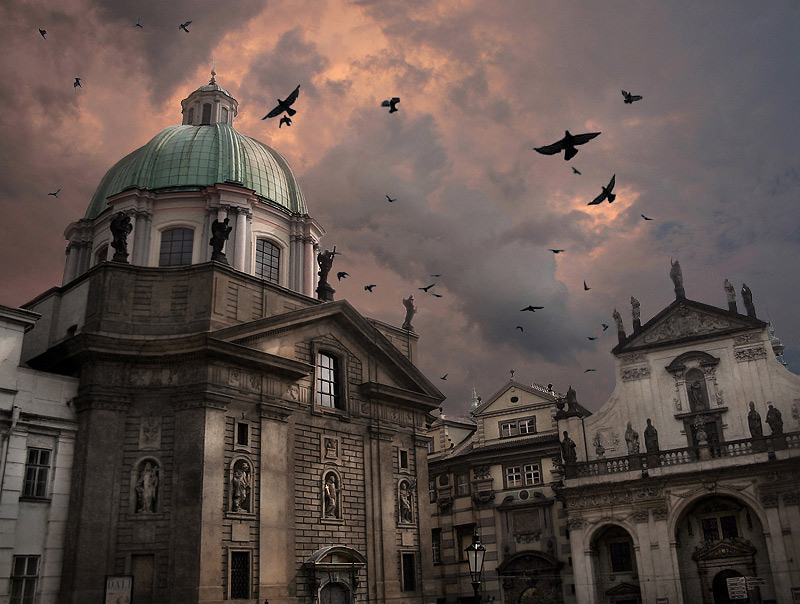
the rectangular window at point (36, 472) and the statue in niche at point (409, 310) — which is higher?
the statue in niche at point (409, 310)

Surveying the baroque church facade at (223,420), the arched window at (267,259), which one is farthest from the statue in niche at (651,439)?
the arched window at (267,259)

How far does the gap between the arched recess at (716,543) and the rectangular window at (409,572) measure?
613 inches

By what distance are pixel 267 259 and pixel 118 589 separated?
1878cm

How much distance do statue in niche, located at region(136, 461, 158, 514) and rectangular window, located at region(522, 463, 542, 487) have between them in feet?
89.0

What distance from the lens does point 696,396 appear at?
1741 inches

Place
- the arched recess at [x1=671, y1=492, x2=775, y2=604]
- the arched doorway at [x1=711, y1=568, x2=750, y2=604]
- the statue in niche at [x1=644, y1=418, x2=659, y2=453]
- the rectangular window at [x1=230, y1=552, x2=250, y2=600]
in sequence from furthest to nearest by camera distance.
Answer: the statue in niche at [x1=644, y1=418, x2=659, y2=453], the arched doorway at [x1=711, y1=568, x2=750, y2=604], the arched recess at [x1=671, y1=492, x2=775, y2=604], the rectangular window at [x1=230, y1=552, x2=250, y2=600]

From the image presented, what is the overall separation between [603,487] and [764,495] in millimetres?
8253

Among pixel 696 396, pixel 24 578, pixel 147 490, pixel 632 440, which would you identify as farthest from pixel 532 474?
pixel 24 578

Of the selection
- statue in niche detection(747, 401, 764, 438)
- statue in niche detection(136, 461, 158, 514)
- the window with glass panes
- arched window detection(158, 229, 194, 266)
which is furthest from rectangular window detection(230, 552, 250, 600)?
statue in niche detection(747, 401, 764, 438)

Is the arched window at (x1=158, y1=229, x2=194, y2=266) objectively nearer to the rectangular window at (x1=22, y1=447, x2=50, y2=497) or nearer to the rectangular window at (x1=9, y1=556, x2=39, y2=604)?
the rectangular window at (x1=22, y1=447, x2=50, y2=497)

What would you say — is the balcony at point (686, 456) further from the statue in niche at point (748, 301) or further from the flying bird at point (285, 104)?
the flying bird at point (285, 104)

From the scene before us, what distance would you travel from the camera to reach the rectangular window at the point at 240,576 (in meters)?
26.4

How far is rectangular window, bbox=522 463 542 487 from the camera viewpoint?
47.3 m

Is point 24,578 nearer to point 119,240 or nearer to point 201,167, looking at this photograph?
point 119,240
